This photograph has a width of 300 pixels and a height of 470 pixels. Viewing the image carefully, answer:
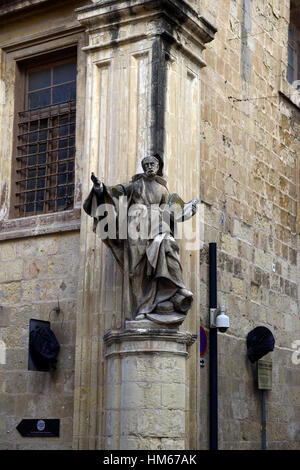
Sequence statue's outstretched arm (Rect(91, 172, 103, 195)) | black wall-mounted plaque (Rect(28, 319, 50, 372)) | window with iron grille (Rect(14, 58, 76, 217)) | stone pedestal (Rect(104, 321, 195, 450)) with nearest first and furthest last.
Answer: stone pedestal (Rect(104, 321, 195, 450)), statue's outstretched arm (Rect(91, 172, 103, 195)), black wall-mounted plaque (Rect(28, 319, 50, 372)), window with iron grille (Rect(14, 58, 76, 217))

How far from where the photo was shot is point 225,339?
42.4ft

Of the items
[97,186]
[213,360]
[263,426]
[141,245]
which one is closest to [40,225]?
[97,186]

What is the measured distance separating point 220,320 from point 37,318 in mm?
2419

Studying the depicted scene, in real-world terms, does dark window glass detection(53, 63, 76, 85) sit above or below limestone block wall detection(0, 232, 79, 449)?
above

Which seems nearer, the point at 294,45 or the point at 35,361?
the point at 35,361

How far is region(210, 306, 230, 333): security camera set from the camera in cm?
1230

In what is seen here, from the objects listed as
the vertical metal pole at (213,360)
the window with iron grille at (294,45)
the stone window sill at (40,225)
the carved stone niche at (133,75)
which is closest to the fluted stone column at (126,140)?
the carved stone niche at (133,75)

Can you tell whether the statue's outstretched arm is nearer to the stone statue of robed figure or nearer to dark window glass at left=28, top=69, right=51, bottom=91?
the stone statue of robed figure

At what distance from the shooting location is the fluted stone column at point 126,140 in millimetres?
10852

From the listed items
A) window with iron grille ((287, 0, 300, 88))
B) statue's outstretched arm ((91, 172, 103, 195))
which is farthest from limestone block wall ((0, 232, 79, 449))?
window with iron grille ((287, 0, 300, 88))

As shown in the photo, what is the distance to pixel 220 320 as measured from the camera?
12.3m

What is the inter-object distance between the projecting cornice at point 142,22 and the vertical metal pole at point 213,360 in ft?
9.25

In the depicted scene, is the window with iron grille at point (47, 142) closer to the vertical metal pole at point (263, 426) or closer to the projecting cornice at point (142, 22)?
the projecting cornice at point (142, 22)

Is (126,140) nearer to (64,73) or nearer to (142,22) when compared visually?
(142,22)
